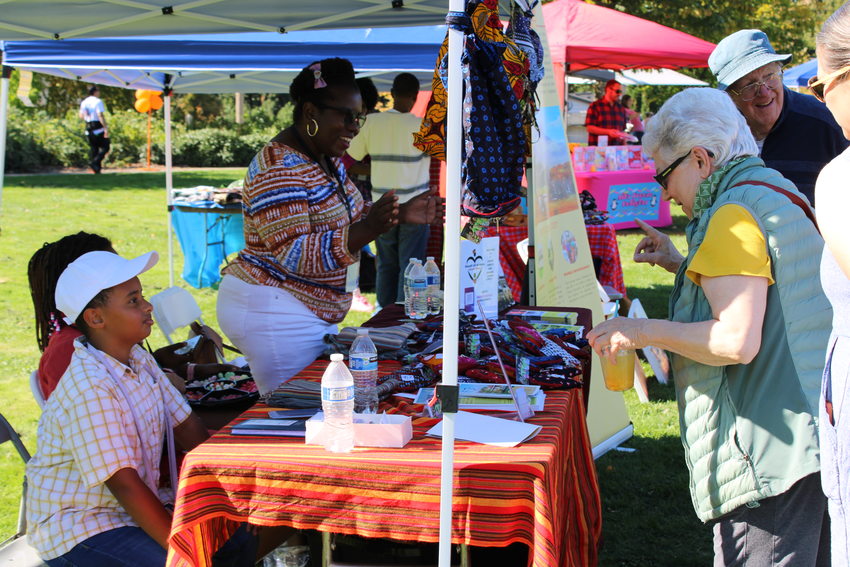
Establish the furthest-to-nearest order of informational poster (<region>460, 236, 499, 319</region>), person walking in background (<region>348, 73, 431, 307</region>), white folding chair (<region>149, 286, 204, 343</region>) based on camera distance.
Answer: person walking in background (<region>348, 73, 431, 307</region>) < white folding chair (<region>149, 286, 204, 343</region>) < informational poster (<region>460, 236, 499, 319</region>)

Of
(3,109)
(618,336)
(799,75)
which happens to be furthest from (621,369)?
(799,75)

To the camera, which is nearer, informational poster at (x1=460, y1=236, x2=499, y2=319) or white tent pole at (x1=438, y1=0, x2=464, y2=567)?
white tent pole at (x1=438, y1=0, x2=464, y2=567)

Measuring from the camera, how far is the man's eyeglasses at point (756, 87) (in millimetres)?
3600

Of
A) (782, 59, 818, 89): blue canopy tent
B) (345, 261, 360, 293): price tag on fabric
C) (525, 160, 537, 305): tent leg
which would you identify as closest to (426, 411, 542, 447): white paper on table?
(345, 261, 360, 293): price tag on fabric

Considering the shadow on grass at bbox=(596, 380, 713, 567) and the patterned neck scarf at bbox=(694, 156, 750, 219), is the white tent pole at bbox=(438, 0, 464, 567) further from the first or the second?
the shadow on grass at bbox=(596, 380, 713, 567)

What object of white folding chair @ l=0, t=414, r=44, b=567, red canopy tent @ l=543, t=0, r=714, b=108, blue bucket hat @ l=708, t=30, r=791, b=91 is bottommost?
white folding chair @ l=0, t=414, r=44, b=567

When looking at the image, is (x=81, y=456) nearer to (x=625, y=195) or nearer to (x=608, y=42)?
(x=608, y=42)

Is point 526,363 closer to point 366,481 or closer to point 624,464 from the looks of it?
point 366,481

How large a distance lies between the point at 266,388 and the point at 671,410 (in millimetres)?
2970

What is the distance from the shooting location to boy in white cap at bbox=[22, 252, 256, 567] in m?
2.35

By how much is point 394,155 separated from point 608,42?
11.4 feet

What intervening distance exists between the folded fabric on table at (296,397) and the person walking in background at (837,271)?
4.56 ft

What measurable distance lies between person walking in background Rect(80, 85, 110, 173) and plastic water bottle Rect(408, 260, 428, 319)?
17283mm

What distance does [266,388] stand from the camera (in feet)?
10.9
